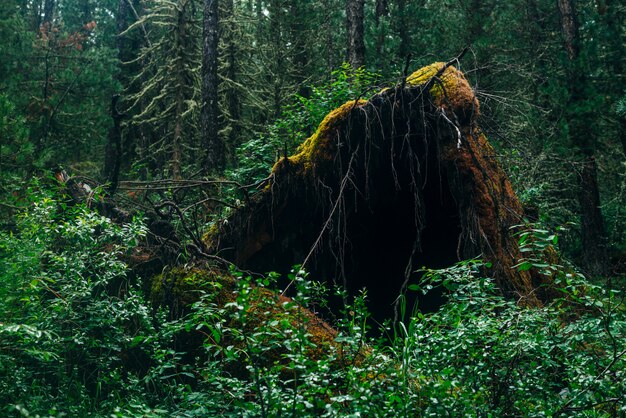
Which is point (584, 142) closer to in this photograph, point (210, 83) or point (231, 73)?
point (210, 83)

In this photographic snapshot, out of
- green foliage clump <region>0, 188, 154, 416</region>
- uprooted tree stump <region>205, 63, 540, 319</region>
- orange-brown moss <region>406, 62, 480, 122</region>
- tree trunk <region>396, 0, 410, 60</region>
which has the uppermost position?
tree trunk <region>396, 0, 410, 60</region>

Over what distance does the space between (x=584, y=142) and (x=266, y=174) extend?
9355 millimetres

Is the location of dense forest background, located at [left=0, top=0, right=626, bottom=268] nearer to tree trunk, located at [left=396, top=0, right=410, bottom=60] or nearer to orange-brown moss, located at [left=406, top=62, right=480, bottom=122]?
tree trunk, located at [left=396, top=0, right=410, bottom=60]

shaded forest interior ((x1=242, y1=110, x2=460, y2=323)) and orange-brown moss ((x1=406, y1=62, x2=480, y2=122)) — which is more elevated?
orange-brown moss ((x1=406, y1=62, x2=480, y2=122))

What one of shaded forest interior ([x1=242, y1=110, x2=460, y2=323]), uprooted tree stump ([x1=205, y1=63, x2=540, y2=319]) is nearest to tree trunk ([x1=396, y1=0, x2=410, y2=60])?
uprooted tree stump ([x1=205, y1=63, x2=540, y2=319])

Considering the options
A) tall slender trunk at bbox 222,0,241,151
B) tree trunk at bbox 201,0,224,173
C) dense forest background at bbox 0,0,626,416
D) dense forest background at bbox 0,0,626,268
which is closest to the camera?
dense forest background at bbox 0,0,626,416

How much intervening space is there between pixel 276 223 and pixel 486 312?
10.4 feet

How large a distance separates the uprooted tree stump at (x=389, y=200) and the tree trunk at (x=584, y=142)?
814 cm

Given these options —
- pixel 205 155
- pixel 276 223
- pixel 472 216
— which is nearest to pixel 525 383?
pixel 472 216

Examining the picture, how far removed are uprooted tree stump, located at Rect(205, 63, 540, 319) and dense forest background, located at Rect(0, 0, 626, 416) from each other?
43 cm

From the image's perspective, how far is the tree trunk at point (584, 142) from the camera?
45.8 feet

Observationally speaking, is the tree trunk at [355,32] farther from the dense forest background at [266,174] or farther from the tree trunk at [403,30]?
the tree trunk at [403,30]

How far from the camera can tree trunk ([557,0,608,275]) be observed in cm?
1395

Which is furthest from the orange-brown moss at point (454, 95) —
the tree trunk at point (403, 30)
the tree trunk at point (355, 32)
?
the tree trunk at point (403, 30)
